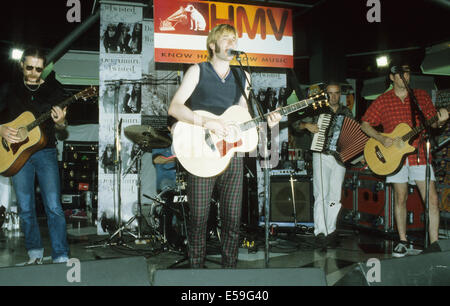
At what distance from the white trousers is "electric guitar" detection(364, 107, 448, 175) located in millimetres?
484

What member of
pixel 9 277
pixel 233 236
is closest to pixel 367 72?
pixel 233 236

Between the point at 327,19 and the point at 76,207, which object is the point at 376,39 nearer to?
the point at 327,19

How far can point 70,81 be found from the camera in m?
10.7

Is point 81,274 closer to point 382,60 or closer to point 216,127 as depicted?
point 216,127

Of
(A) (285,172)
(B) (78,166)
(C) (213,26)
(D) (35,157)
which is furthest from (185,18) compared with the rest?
(B) (78,166)

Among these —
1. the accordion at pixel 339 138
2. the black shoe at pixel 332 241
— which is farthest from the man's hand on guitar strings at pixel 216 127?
the black shoe at pixel 332 241

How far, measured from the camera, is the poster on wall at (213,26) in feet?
18.8

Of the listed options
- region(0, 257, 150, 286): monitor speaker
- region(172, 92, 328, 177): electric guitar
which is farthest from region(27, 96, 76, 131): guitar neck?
region(0, 257, 150, 286): monitor speaker

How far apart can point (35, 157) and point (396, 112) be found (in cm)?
425

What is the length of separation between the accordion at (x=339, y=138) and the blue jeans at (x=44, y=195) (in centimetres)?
324

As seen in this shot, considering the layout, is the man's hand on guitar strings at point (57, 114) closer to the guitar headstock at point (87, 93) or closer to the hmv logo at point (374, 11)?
the guitar headstock at point (87, 93)

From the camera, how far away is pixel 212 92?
280cm
